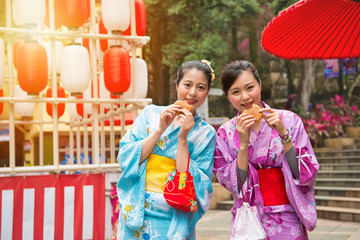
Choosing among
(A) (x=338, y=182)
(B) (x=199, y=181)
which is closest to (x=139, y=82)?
(B) (x=199, y=181)

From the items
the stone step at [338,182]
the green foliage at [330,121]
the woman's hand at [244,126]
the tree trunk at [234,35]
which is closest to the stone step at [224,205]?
the stone step at [338,182]

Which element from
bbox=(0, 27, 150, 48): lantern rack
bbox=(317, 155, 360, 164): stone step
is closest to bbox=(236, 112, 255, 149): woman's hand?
bbox=(0, 27, 150, 48): lantern rack

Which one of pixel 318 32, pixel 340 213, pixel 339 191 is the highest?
pixel 318 32

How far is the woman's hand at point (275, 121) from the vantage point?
2672 mm

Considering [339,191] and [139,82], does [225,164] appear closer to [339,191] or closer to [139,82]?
[139,82]

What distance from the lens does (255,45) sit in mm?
19703

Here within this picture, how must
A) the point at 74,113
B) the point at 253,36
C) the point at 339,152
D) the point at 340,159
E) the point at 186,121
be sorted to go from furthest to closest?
the point at 253,36
the point at 339,152
the point at 340,159
the point at 74,113
the point at 186,121

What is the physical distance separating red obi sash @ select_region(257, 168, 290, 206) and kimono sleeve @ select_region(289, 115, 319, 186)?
0.15 metres

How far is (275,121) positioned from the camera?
2670 millimetres

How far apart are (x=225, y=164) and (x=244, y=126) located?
1.37 ft

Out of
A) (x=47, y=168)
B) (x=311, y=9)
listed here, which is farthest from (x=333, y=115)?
(x=311, y=9)

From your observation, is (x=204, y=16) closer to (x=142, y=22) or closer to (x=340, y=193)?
(x=340, y=193)

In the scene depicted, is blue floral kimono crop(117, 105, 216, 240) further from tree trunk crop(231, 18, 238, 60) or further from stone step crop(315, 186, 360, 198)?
tree trunk crop(231, 18, 238, 60)

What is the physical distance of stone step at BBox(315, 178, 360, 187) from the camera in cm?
1074
